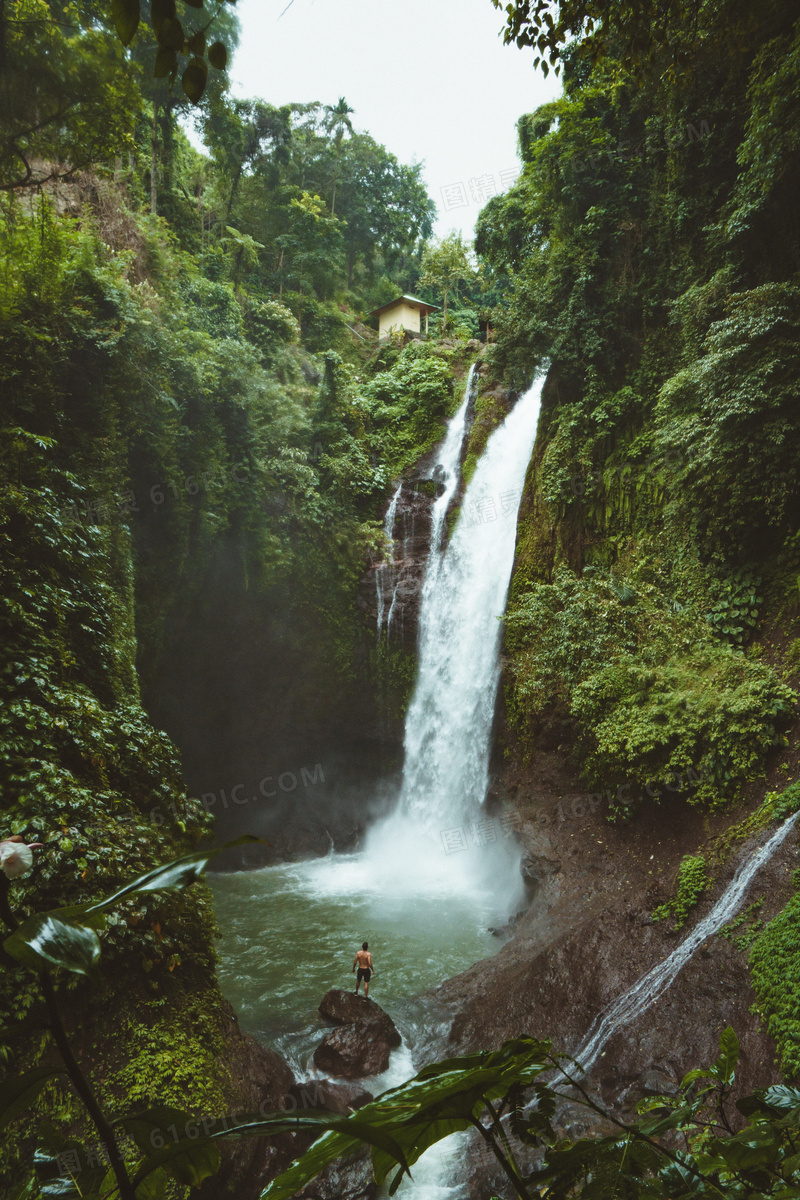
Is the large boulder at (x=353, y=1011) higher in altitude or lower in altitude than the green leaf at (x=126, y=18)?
lower

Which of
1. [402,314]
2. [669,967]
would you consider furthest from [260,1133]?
[402,314]

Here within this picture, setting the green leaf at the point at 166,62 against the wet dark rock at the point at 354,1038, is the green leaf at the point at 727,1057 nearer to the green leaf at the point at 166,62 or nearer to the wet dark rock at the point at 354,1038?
the green leaf at the point at 166,62

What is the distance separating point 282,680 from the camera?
14.2 metres

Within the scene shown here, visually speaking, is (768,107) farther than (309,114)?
No

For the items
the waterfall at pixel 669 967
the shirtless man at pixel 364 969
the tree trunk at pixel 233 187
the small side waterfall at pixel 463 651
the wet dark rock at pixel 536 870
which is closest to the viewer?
the waterfall at pixel 669 967

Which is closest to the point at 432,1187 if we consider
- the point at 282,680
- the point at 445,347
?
the point at 282,680

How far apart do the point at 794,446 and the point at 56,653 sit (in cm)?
872

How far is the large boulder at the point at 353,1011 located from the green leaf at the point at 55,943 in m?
7.14

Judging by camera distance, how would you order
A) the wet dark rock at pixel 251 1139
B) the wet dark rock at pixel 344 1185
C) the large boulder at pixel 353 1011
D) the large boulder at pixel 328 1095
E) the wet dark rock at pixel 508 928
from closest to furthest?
the wet dark rock at pixel 251 1139 → the wet dark rock at pixel 344 1185 → the large boulder at pixel 328 1095 → the large boulder at pixel 353 1011 → the wet dark rock at pixel 508 928

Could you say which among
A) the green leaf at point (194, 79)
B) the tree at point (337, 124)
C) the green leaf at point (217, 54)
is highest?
the tree at point (337, 124)

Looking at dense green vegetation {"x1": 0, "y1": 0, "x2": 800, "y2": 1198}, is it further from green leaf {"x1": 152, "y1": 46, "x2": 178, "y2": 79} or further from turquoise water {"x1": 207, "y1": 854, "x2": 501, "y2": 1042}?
turquoise water {"x1": 207, "y1": 854, "x2": 501, "y2": 1042}

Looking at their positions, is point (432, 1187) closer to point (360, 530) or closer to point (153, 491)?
point (153, 491)

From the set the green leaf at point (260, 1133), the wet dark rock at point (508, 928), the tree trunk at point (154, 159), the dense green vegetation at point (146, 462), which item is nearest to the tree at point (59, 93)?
the dense green vegetation at point (146, 462)

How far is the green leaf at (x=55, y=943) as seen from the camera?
64cm
